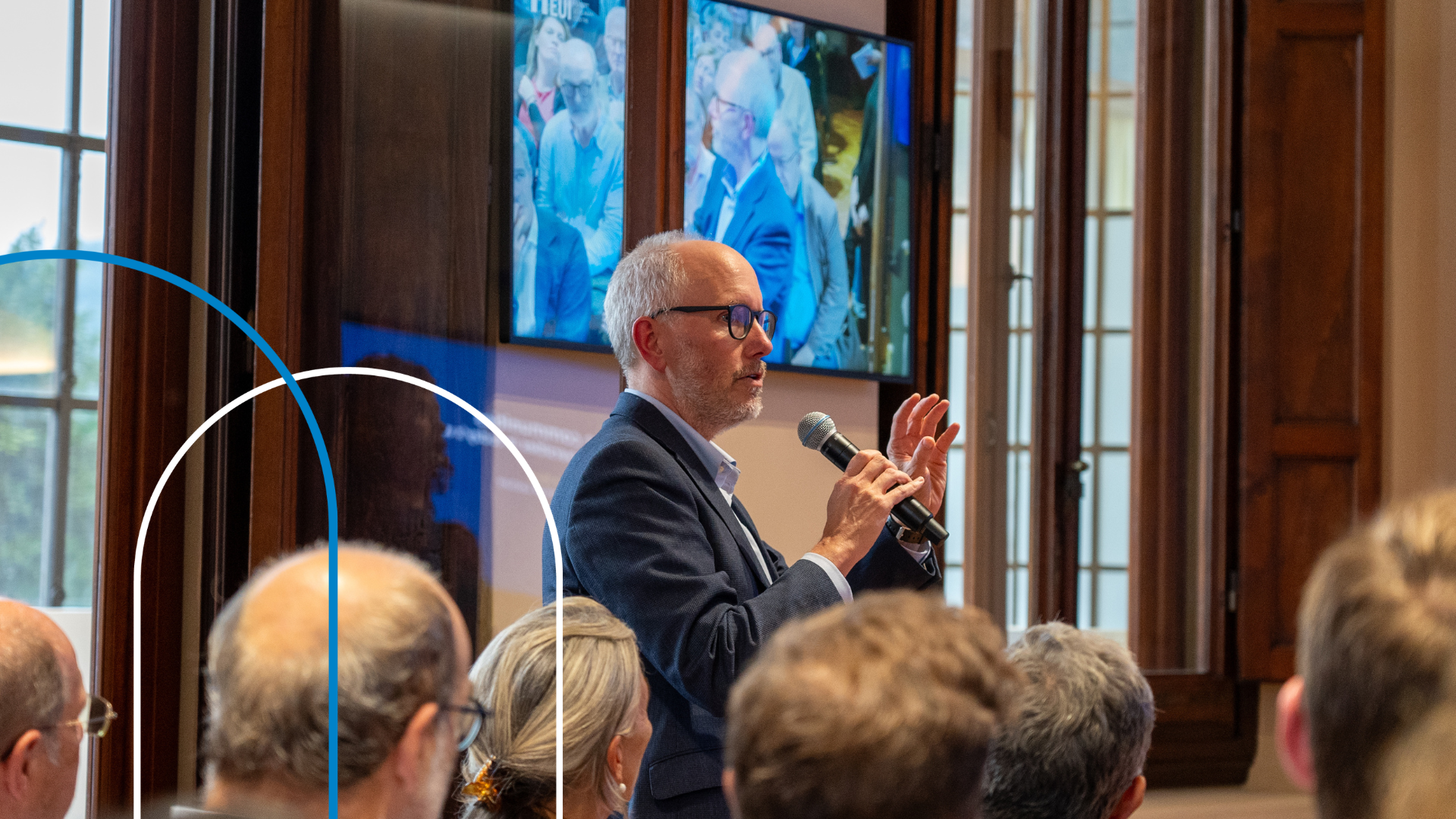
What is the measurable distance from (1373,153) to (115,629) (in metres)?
4.02

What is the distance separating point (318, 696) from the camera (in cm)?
106

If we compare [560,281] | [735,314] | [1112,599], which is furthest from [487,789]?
[1112,599]

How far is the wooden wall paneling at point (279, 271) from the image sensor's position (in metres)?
2.64

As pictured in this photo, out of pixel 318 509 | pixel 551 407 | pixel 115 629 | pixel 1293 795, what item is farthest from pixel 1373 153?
pixel 115 629

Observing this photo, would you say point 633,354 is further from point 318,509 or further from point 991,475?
point 991,475

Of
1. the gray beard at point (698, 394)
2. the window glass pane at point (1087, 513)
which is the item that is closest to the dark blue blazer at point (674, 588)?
the gray beard at point (698, 394)

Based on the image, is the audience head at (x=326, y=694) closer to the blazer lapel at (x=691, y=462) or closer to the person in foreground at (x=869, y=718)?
the person in foreground at (x=869, y=718)

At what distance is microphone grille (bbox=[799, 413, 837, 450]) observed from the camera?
2334mm

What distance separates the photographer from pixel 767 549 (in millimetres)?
2408

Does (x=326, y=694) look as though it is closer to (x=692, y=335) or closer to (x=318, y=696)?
(x=318, y=696)

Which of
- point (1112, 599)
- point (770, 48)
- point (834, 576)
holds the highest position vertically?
point (770, 48)

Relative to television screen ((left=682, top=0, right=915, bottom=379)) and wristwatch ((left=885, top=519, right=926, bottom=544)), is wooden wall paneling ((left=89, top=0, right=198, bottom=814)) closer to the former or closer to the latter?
Result: television screen ((left=682, top=0, right=915, bottom=379))

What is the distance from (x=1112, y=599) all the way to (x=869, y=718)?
383 cm

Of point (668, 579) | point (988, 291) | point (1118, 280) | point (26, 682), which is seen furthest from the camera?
point (1118, 280)
